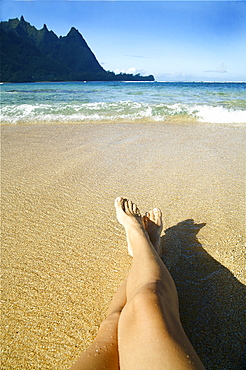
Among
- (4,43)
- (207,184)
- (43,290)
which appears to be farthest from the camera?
(4,43)

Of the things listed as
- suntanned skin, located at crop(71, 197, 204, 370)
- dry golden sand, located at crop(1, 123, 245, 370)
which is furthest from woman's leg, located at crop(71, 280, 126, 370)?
dry golden sand, located at crop(1, 123, 245, 370)

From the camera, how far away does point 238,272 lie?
1477 millimetres

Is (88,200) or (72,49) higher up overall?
(72,49)

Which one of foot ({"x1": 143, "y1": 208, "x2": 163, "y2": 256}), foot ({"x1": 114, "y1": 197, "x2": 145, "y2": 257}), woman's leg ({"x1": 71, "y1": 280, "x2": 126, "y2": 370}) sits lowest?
woman's leg ({"x1": 71, "y1": 280, "x2": 126, "y2": 370})

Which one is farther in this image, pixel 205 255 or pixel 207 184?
pixel 207 184

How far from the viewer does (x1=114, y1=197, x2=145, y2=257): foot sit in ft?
5.41

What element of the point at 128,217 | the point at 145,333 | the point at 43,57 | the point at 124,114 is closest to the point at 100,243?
the point at 128,217

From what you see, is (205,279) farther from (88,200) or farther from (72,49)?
(72,49)

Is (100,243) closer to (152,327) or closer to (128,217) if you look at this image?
(128,217)

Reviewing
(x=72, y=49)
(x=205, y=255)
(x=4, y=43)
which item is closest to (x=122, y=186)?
(x=205, y=255)

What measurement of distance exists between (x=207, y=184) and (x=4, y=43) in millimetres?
75393

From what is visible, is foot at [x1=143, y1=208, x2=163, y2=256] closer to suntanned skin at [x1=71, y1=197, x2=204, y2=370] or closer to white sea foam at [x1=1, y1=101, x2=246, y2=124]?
suntanned skin at [x1=71, y1=197, x2=204, y2=370]

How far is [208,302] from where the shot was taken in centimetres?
130

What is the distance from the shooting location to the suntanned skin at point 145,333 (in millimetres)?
780
